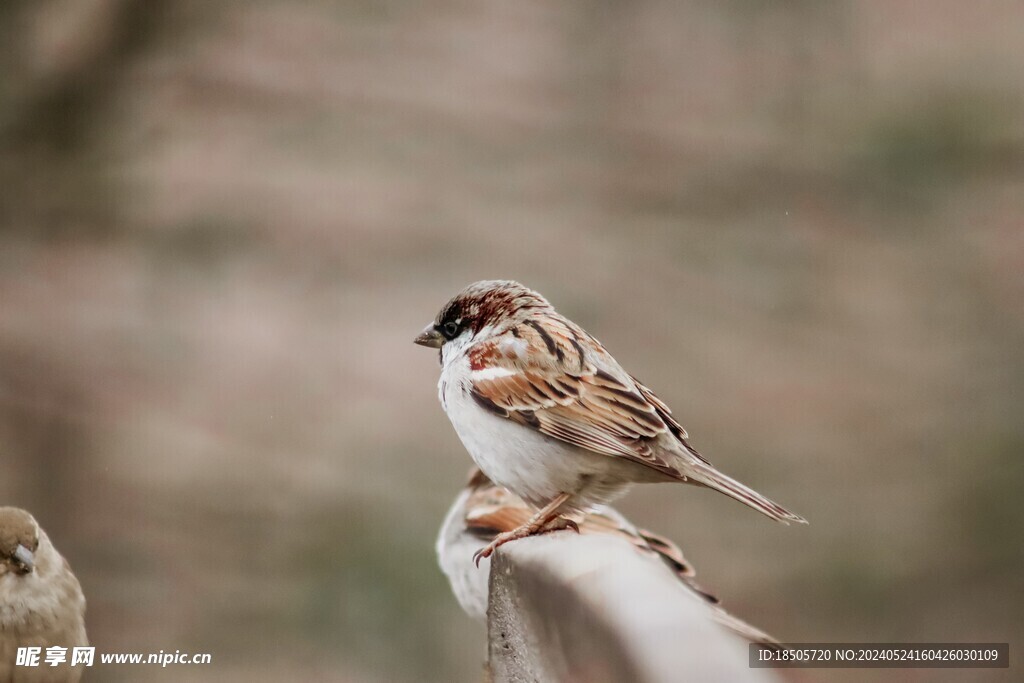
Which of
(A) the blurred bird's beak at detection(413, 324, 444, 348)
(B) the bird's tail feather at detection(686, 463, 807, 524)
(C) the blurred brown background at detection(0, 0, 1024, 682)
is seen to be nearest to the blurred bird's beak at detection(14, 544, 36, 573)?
(A) the blurred bird's beak at detection(413, 324, 444, 348)

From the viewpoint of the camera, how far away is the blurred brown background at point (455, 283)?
5.58m

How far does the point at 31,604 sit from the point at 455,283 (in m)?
4.11

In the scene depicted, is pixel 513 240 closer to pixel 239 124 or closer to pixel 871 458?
pixel 239 124

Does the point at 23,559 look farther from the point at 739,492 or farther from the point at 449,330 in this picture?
the point at 739,492

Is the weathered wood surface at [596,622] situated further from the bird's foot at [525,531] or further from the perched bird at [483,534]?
the perched bird at [483,534]

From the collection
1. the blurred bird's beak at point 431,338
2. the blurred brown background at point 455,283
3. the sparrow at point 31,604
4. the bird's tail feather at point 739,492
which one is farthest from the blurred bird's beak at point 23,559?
the blurred brown background at point 455,283

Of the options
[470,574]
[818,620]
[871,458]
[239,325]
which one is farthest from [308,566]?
[470,574]

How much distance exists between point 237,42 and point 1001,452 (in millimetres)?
4627

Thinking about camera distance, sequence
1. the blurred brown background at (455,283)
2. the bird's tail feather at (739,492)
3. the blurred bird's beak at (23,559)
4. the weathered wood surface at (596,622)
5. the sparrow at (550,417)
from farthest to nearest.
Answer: the blurred brown background at (455,283), the blurred bird's beak at (23,559), the sparrow at (550,417), the bird's tail feather at (739,492), the weathered wood surface at (596,622)

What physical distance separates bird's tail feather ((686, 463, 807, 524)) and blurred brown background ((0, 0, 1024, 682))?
335 centimetres

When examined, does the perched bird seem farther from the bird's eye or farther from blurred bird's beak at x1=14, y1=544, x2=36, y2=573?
blurred bird's beak at x1=14, y1=544, x2=36, y2=573

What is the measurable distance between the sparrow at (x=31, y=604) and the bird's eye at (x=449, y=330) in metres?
0.92

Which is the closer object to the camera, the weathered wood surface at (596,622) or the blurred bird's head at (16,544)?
the weathered wood surface at (596,622)

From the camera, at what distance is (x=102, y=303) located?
634cm
